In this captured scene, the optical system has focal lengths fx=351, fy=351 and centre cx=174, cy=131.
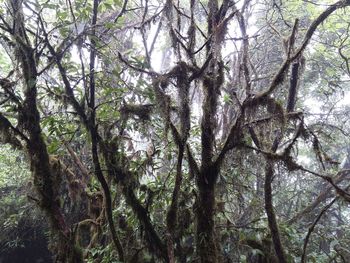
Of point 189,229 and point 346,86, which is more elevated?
point 346,86

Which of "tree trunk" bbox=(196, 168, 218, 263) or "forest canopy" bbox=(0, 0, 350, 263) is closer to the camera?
"forest canopy" bbox=(0, 0, 350, 263)

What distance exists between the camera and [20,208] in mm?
7809

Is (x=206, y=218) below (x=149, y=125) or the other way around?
below

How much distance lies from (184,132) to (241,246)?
1792 mm

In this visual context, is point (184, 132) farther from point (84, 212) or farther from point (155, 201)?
point (84, 212)

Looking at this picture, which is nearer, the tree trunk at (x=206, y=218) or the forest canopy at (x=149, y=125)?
the forest canopy at (x=149, y=125)

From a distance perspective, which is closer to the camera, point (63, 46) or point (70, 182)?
point (63, 46)

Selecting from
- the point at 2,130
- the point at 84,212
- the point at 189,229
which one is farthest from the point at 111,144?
the point at 84,212

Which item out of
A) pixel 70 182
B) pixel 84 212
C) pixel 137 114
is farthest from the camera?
pixel 84 212

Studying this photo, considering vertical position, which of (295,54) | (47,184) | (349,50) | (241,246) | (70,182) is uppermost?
(349,50)

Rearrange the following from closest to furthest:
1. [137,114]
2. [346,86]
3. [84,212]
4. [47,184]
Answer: [47,184]
[137,114]
[84,212]
[346,86]

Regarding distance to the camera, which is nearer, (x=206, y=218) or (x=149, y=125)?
(x=206, y=218)

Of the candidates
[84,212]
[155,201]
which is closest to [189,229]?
[155,201]

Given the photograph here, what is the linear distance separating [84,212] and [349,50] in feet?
20.8
